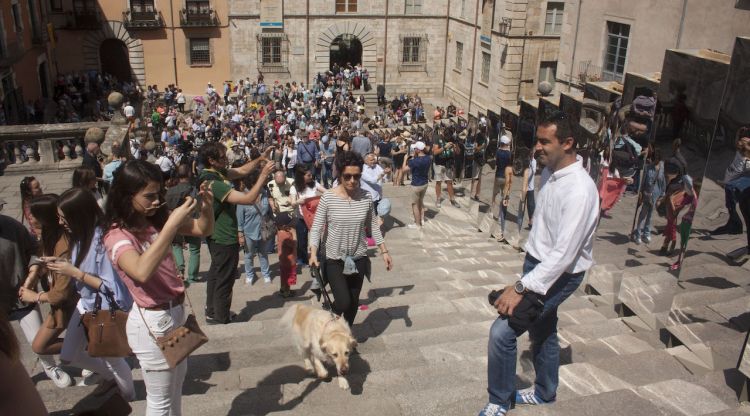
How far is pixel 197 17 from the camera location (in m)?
30.8

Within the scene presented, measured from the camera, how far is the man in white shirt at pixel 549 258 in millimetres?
3404

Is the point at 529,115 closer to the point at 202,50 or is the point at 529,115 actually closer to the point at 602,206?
the point at 602,206

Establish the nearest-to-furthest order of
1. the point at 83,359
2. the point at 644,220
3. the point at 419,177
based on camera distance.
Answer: the point at 83,359 < the point at 644,220 < the point at 419,177

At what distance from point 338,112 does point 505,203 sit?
19394 mm

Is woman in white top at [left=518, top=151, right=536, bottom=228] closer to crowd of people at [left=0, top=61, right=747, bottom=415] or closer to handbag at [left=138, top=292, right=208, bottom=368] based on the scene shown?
crowd of people at [left=0, top=61, right=747, bottom=415]

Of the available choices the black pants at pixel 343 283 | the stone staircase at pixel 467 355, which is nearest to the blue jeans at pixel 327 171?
the stone staircase at pixel 467 355

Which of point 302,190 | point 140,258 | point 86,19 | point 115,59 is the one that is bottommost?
point 115,59

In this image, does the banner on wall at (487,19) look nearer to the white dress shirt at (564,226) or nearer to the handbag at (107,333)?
the white dress shirt at (564,226)

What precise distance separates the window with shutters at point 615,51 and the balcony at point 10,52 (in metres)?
19.3

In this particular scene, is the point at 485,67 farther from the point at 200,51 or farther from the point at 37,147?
the point at 37,147

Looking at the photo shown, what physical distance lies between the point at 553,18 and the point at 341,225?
993 inches

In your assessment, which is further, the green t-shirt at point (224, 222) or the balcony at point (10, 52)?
the balcony at point (10, 52)

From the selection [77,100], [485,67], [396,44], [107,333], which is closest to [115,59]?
[77,100]

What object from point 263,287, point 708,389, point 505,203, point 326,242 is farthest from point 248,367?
point 505,203
